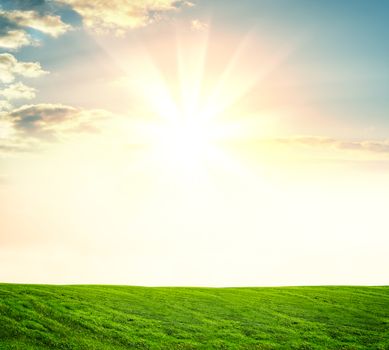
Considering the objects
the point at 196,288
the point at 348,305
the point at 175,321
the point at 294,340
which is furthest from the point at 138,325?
the point at 348,305

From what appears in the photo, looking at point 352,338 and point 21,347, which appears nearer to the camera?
point 21,347

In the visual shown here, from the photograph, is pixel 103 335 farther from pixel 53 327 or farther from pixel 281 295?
pixel 281 295

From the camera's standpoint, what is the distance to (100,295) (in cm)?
4484

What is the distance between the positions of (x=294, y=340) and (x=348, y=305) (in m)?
15.1

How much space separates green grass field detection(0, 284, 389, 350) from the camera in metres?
33.0

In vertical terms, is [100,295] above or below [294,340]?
above

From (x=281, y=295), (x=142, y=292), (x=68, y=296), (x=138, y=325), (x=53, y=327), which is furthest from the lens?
(x=281, y=295)

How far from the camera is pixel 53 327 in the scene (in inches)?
1305

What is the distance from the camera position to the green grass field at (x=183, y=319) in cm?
3304

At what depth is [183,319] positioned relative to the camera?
40.0m

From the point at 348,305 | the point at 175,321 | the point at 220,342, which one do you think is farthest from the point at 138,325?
the point at 348,305

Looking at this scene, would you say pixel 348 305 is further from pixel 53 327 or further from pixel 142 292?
pixel 53 327

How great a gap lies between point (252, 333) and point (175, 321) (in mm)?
6494

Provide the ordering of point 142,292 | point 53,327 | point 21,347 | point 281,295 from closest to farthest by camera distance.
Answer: point 21,347 < point 53,327 < point 142,292 < point 281,295
